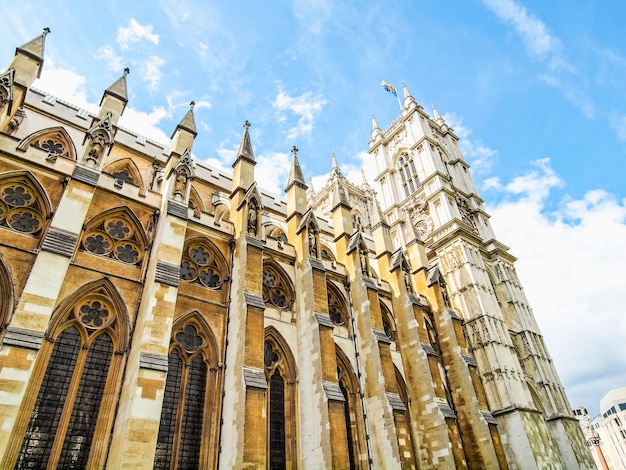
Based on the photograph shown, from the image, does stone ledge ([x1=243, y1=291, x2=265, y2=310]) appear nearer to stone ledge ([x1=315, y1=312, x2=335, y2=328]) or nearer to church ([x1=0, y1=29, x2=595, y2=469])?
church ([x1=0, y1=29, x2=595, y2=469])

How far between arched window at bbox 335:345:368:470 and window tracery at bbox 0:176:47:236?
11449 millimetres

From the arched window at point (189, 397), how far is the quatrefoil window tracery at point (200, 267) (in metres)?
1.49

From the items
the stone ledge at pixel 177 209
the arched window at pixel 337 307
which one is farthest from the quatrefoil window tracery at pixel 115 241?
the arched window at pixel 337 307

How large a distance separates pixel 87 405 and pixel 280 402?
6.05 m

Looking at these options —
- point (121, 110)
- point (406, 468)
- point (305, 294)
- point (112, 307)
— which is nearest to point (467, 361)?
point (406, 468)

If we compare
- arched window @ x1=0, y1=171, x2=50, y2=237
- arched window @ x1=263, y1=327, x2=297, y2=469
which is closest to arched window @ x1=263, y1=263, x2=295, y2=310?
arched window @ x1=263, y1=327, x2=297, y2=469

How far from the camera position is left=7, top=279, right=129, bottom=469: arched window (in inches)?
404

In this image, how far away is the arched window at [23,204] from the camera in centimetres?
1222

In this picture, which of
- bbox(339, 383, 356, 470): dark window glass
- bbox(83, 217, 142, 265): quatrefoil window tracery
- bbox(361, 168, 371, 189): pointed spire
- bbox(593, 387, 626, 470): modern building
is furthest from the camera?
bbox(593, 387, 626, 470): modern building

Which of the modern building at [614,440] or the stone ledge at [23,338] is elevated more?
the modern building at [614,440]

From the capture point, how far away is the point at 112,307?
12.6m

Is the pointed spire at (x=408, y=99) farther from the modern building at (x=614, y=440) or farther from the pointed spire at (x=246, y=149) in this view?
the modern building at (x=614, y=440)

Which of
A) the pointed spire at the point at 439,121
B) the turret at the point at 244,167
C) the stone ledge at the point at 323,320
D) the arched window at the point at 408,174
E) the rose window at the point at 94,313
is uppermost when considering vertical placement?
the pointed spire at the point at 439,121

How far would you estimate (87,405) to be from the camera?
11.2 m
